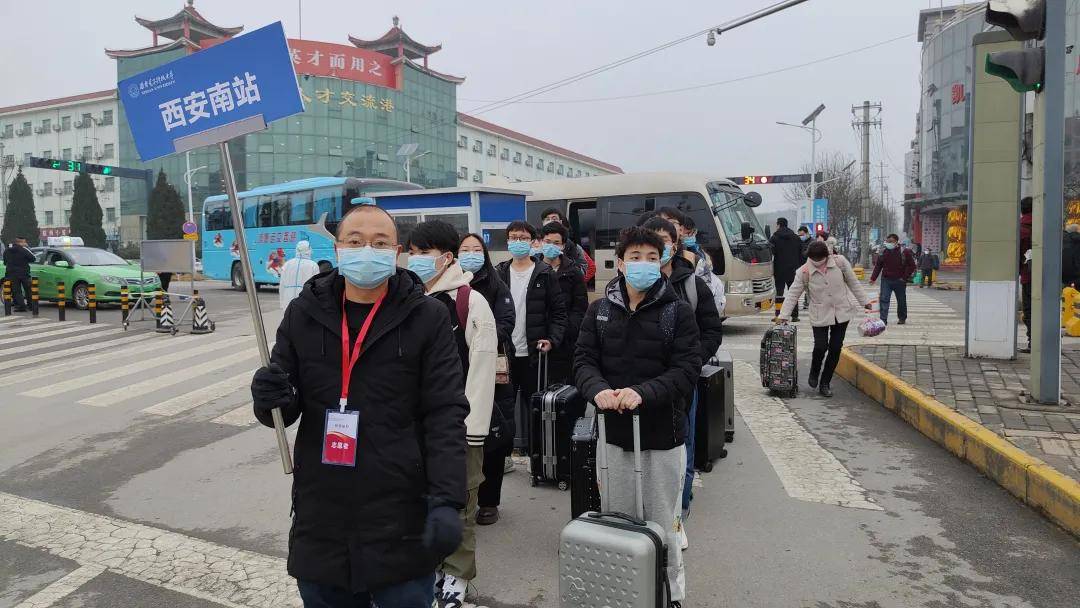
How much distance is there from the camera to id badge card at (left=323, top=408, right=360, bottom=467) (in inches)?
84.1

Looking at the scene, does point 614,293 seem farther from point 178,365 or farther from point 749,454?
point 178,365

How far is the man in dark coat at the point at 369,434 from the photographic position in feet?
6.98

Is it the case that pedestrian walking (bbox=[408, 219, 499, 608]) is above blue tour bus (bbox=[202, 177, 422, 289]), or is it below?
below

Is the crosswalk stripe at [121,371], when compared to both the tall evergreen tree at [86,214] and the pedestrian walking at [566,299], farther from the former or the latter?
the tall evergreen tree at [86,214]

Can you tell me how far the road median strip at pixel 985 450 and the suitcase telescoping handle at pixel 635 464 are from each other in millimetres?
2687

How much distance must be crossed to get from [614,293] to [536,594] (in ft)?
4.84

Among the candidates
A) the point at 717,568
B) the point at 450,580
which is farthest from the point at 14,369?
the point at 717,568

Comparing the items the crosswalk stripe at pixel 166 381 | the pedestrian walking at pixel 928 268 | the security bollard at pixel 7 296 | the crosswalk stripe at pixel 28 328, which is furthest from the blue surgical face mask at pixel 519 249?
the pedestrian walking at pixel 928 268

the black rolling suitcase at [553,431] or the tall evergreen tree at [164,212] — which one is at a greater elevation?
the tall evergreen tree at [164,212]

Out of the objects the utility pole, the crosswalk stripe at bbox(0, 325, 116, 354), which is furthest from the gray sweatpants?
the utility pole

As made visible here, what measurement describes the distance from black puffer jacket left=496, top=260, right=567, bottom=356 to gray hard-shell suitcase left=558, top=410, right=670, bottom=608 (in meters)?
2.46

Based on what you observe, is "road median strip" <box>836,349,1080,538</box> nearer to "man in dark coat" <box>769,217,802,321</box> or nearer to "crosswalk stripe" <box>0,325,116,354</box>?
"man in dark coat" <box>769,217,802,321</box>

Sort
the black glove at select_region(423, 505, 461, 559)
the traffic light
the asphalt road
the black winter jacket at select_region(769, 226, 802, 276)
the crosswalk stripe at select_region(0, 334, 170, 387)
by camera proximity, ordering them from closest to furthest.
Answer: the black glove at select_region(423, 505, 461, 559) → the asphalt road → the traffic light → the crosswalk stripe at select_region(0, 334, 170, 387) → the black winter jacket at select_region(769, 226, 802, 276)

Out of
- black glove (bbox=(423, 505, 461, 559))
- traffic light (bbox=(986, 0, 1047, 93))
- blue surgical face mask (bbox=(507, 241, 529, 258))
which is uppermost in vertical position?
traffic light (bbox=(986, 0, 1047, 93))
